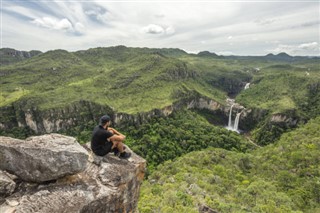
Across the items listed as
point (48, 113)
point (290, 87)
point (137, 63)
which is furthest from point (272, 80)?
point (48, 113)

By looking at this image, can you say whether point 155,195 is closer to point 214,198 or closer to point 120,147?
point 214,198

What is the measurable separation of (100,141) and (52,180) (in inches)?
142

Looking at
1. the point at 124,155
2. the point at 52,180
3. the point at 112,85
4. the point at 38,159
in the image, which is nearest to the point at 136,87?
the point at 112,85

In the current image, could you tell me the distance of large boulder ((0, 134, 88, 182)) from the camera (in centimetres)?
1175

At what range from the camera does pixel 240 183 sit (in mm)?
56094

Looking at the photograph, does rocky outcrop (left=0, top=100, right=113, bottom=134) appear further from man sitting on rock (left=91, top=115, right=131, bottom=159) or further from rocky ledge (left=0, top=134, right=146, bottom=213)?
rocky ledge (left=0, top=134, right=146, bottom=213)

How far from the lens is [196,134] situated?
10838 cm

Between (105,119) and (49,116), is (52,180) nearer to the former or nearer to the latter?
A: (105,119)

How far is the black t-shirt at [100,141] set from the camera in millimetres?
14773

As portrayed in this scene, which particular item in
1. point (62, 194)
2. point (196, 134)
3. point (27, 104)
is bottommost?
point (196, 134)

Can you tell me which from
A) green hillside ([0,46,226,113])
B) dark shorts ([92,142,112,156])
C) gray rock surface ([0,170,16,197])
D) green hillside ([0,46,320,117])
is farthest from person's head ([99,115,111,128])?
green hillside ([0,46,320,117])

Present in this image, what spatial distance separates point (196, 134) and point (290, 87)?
94641 mm

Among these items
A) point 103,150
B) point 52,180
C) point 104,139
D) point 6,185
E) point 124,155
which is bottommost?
point 124,155

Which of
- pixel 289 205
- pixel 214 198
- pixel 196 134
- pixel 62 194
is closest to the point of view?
pixel 62 194
